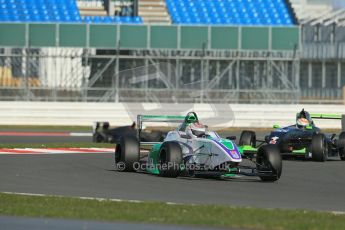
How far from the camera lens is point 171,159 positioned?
1301 centimetres

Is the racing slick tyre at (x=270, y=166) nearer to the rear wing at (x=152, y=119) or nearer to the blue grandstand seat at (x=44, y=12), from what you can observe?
the rear wing at (x=152, y=119)

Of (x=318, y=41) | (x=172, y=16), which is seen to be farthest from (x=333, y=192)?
(x=172, y=16)

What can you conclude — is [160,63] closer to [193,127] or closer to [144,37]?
[144,37]

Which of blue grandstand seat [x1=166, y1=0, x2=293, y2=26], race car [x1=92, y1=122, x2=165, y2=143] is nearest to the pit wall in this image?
race car [x1=92, y1=122, x2=165, y2=143]

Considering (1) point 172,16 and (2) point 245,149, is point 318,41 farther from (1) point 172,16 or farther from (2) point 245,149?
(2) point 245,149

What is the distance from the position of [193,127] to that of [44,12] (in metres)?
25.6

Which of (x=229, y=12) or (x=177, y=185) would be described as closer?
(x=177, y=185)

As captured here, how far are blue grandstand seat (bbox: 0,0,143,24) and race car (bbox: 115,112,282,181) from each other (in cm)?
2394

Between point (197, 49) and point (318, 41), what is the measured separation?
6.77 m

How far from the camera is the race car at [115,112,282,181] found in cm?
1288

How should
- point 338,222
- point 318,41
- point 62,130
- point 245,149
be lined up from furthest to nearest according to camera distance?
1. point 318,41
2. point 62,130
3. point 245,149
4. point 338,222

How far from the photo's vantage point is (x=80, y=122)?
102 feet

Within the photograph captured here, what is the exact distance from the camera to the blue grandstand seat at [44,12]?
3756 centimetres

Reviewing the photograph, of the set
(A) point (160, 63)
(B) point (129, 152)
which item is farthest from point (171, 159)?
(A) point (160, 63)
